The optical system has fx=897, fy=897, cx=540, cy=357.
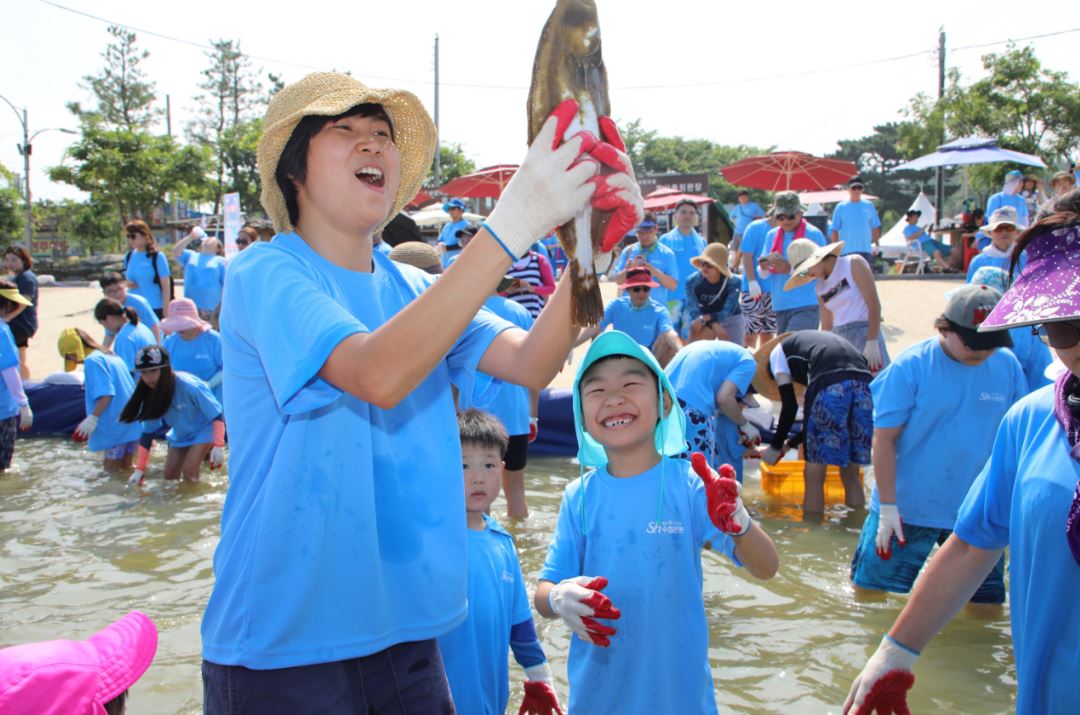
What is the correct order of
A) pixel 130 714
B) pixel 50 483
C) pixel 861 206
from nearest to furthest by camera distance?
pixel 130 714 → pixel 50 483 → pixel 861 206

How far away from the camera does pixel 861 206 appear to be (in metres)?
12.0

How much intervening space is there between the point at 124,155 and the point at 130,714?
35032mm

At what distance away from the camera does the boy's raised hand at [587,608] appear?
236 centimetres

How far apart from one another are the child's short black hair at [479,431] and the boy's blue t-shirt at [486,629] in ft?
1.23

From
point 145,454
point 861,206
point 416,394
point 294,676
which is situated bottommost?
point 145,454

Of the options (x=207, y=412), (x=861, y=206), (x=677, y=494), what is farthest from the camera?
(x=861, y=206)

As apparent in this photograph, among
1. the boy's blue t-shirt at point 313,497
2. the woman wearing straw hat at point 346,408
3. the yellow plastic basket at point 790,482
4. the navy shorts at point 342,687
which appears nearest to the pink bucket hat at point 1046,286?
the woman wearing straw hat at point 346,408

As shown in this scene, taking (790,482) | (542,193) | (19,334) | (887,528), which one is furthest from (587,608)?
(19,334)

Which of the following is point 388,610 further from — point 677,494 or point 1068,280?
point 1068,280

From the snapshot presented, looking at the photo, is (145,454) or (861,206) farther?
(861,206)

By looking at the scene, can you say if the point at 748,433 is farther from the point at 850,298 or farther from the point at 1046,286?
the point at 1046,286

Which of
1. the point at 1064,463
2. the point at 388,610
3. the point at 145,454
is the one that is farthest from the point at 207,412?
the point at 1064,463

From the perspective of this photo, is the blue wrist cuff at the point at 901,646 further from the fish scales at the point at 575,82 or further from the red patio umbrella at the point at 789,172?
the red patio umbrella at the point at 789,172

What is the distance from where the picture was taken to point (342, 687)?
5.77ft
